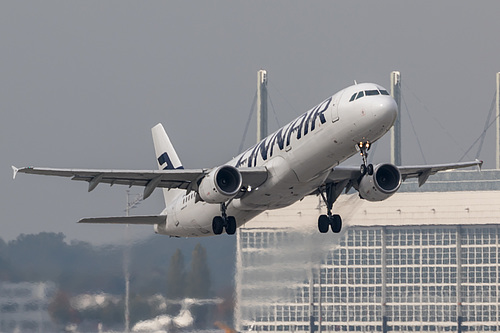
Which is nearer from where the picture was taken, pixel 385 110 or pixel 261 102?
pixel 385 110

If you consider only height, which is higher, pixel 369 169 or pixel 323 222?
pixel 369 169

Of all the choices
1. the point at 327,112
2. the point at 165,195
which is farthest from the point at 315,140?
the point at 165,195

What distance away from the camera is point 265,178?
52.6 meters

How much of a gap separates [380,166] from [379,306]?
6349cm

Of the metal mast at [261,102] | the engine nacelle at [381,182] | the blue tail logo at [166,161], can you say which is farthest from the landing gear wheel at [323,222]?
the metal mast at [261,102]

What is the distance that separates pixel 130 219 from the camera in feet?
200

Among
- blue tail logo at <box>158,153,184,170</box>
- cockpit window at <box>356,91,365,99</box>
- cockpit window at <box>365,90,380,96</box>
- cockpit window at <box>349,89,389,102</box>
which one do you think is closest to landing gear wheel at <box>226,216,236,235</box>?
cockpit window at <box>349,89,389,102</box>

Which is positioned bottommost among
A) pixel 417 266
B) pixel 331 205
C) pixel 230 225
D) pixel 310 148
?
pixel 417 266

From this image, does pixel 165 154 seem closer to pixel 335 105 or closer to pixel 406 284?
pixel 335 105

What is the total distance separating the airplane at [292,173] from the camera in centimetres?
4856

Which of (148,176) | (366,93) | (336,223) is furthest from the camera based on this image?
(336,223)

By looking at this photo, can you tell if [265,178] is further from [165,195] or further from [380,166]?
[165,195]

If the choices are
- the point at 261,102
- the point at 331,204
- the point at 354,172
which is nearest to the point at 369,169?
the point at 354,172

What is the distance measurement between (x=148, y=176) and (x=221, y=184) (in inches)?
157
